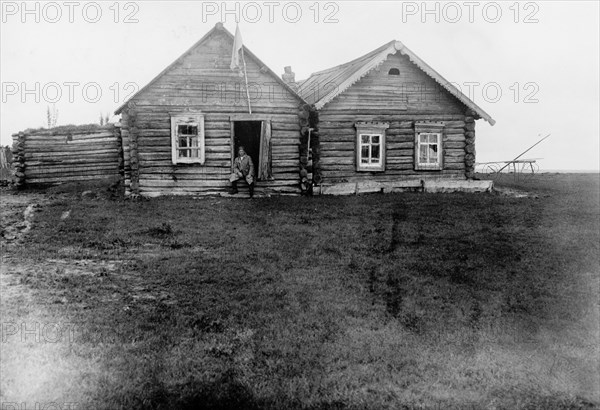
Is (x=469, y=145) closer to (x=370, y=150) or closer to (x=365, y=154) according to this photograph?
(x=370, y=150)

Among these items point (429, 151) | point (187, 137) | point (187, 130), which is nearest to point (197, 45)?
point (187, 130)

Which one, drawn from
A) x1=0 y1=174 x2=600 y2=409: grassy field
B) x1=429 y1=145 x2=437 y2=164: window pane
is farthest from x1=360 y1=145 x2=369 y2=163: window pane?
x1=0 y1=174 x2=600 y2=409: grassy field

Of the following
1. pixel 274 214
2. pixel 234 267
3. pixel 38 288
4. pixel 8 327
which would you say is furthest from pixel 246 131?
pixel 8 327

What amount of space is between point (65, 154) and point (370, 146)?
1416 cm

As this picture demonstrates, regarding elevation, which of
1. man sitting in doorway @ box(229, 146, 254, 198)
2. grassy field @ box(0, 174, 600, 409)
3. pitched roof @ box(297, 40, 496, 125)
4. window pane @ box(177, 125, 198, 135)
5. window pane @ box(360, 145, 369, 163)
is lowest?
grassy field @ box(0, 174, 600, 409)

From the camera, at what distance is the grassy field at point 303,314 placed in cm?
596

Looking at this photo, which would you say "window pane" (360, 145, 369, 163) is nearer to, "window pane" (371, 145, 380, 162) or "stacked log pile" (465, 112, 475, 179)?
"window pane" (371, 145, 380, 162)

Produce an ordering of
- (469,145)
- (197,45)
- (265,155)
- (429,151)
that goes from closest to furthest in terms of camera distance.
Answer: (197,45) → (265,155) → (429,151) → (469,145)

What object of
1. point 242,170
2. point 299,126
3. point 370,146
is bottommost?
point 242,170

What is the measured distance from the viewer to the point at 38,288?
8578 millimetres

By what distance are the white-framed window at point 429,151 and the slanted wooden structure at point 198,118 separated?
18.8 ft

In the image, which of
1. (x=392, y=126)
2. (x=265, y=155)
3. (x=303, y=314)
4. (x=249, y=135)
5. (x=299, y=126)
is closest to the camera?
(x=303, y=314)

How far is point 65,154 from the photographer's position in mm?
25422

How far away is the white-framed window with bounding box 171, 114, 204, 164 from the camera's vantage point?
762 inches
